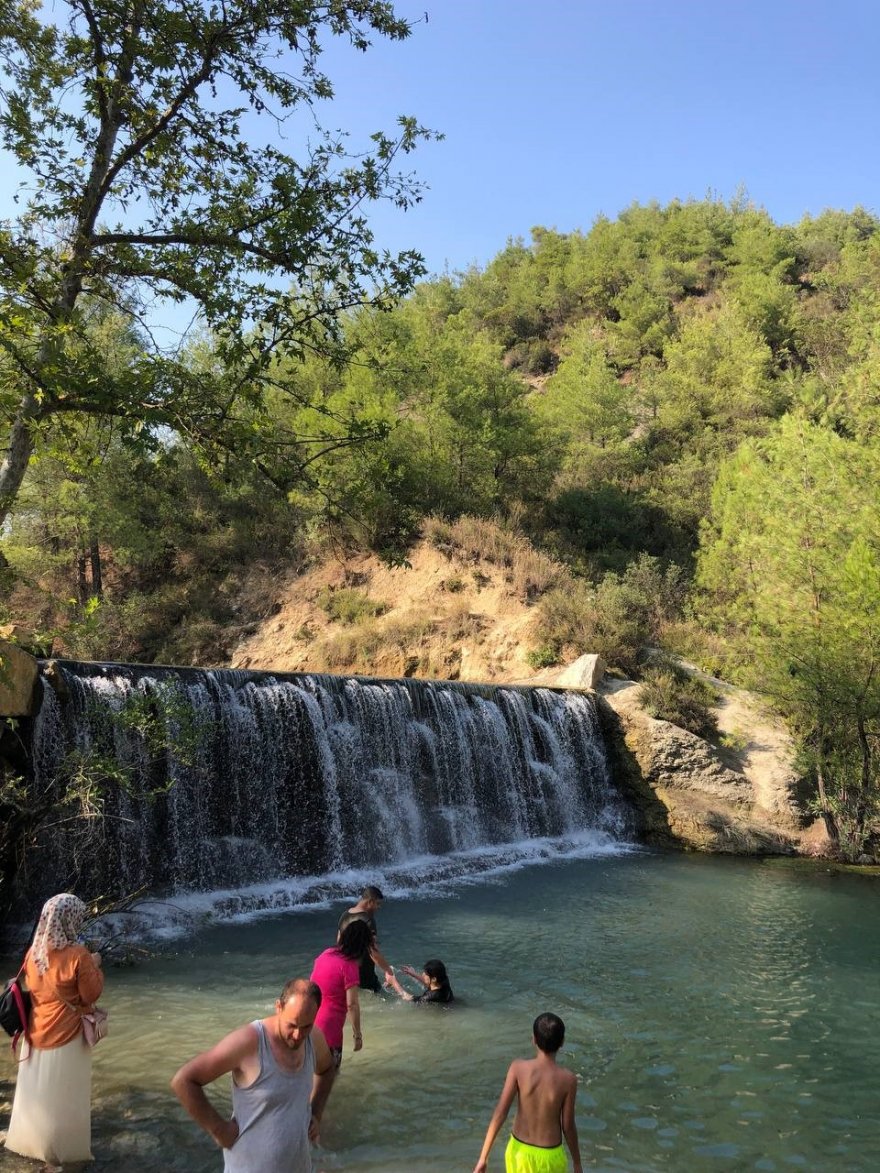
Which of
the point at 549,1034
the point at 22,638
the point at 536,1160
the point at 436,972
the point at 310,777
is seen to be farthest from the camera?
the point at 310,777

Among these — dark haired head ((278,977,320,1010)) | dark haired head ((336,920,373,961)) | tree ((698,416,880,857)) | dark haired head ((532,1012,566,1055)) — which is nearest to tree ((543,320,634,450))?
tree ((698,416,880,857))

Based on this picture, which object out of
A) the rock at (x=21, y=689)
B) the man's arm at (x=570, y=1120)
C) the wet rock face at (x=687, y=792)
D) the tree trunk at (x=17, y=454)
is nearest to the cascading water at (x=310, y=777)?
the rock at (x=21, y=689)

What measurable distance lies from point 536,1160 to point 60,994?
2.43 metres

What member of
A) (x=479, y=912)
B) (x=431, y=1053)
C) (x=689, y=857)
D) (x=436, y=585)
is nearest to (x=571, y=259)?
(x=436, y=585)

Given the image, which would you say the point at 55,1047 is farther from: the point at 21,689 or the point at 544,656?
the point at 544,656

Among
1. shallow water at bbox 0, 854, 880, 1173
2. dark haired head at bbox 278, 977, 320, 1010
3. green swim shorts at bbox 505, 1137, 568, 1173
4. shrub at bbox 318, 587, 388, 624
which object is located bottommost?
shallow water at bbox 0, 854, 880, 1173

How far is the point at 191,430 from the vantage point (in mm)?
5008

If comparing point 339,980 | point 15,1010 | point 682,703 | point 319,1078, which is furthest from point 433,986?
point 682,703

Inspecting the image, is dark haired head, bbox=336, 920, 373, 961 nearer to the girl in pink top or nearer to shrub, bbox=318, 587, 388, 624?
the girl in pink top

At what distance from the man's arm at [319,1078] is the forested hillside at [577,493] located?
2.65 metres

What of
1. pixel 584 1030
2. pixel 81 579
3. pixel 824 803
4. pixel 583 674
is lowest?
pixel 584 1030

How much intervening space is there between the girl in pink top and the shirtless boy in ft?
4.32

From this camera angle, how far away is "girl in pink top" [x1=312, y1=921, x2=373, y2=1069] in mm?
4805

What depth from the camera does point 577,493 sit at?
3030 cm
